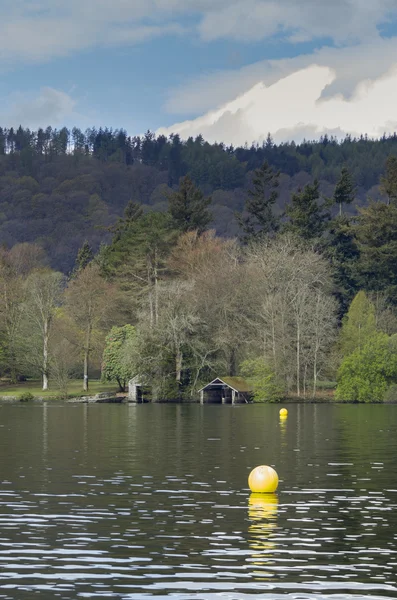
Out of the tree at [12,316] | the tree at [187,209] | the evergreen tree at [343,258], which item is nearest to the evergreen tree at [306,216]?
the evergreen tree at [343,258]

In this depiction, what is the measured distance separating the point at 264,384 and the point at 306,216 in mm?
34805

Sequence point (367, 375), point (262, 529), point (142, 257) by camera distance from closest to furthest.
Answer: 1. point (262, 529)
2. point (367, 375)
3. point (142, 257)

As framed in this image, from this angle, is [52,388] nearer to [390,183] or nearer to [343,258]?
[343,258]

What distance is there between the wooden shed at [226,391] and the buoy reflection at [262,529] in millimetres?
75880

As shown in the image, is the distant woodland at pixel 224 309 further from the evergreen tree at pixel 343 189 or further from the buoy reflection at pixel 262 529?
the buoy reflection at pixel 262 529

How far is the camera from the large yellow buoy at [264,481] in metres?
33.2

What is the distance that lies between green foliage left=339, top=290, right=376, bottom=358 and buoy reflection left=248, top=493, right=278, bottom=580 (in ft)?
266

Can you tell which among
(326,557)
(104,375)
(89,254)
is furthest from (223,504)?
(89,254)

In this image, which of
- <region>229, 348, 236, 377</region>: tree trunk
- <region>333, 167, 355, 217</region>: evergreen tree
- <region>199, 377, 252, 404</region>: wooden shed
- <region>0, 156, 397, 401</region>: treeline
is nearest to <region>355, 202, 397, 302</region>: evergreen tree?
<region>0, 156, 397, 401</region>: treeline

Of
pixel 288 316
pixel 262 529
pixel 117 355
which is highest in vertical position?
pixel 288 316

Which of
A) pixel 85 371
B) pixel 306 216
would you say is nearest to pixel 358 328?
pixel 306 216

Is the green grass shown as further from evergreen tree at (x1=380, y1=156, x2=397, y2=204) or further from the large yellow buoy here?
the large yellow buoy

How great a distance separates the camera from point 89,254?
17688 centimetres

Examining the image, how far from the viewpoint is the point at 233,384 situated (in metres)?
109
